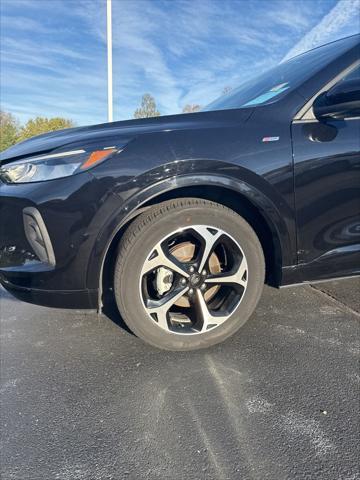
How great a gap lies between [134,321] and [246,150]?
107cm

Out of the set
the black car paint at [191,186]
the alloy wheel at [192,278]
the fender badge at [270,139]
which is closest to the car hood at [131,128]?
the black car paint at [191,186]

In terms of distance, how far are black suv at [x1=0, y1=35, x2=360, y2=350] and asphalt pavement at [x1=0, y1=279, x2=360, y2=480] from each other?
0.26 m

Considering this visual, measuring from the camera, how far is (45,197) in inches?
69.0

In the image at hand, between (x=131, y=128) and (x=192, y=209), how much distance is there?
0.54 metres

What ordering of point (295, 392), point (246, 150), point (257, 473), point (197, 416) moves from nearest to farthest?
point (257, 473) < point (197, 416) < point (295, 392) < point (246, 150)

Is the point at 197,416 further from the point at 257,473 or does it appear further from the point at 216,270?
the point at 216,270

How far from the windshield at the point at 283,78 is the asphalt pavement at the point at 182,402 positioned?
144cm

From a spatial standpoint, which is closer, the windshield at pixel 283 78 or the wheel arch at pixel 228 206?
the wheel arch at pixel 228 206

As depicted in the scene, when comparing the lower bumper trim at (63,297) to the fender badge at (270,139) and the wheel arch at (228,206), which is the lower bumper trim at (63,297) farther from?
the fender badge at (270,139)

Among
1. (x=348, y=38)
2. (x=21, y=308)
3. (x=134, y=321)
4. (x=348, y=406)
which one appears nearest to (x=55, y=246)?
(x=134, y=321)

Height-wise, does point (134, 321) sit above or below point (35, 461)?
above

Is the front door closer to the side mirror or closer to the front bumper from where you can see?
the side mirror

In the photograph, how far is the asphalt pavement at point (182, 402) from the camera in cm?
138

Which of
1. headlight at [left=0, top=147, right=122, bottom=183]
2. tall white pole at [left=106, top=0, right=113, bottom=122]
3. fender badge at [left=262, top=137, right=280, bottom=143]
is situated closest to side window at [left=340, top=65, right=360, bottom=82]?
fender badge at [left=262, top=137, right=280, bottom=143]
